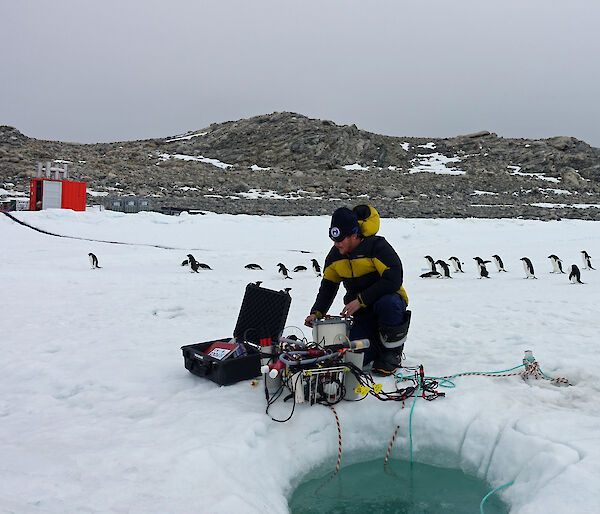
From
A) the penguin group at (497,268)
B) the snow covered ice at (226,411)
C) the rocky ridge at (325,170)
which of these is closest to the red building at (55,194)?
the rocky ridge at (325,170)

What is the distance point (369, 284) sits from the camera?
3.85 metres

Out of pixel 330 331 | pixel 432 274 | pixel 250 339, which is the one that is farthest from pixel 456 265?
pixel 330 331

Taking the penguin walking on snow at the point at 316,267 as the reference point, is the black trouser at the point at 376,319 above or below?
above

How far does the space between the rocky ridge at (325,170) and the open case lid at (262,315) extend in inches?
741

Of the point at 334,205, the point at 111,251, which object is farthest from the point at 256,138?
the point at 111,251

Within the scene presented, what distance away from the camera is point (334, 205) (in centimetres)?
2595

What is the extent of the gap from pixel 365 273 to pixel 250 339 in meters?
1.09

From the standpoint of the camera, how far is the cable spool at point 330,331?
3.45m

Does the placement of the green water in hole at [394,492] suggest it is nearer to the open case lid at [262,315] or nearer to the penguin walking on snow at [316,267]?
the open case lid at [262,315]

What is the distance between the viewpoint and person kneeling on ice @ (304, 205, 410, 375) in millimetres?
3643

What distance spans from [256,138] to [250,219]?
37345mm

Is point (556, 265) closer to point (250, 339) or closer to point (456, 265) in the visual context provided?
point (456, 265)

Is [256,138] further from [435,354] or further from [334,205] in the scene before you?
[435,354]

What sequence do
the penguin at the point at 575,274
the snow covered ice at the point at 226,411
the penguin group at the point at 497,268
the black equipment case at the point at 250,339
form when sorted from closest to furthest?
the snow covered ice at the point at 226,411, the black equipment case at the point at 250,339, the penguin at the point at 575,274, the penguin group at the point at 497,268
